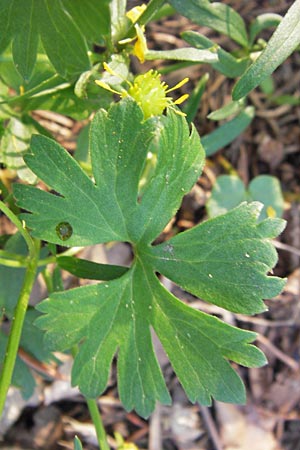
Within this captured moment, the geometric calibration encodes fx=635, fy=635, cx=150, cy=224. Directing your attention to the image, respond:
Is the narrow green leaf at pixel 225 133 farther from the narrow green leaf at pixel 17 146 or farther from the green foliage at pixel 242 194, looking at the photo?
the narrow green leaf at pixel 17 146

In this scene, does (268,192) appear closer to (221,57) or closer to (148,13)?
(221,57)

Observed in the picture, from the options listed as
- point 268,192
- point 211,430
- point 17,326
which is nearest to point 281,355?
point 211,430

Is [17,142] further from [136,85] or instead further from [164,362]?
[164,362]

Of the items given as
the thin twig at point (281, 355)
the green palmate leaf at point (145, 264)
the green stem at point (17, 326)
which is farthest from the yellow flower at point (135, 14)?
the thin twig at point (281, 355)

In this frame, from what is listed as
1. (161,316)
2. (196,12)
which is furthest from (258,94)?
(161,316)

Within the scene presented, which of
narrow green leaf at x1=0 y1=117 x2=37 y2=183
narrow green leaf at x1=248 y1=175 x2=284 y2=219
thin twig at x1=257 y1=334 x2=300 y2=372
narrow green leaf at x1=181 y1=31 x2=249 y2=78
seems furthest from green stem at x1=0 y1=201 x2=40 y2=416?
thin twig at x1=257 y1=334 x2=300 y2=372

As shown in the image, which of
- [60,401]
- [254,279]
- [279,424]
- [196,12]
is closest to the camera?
[254,279]
